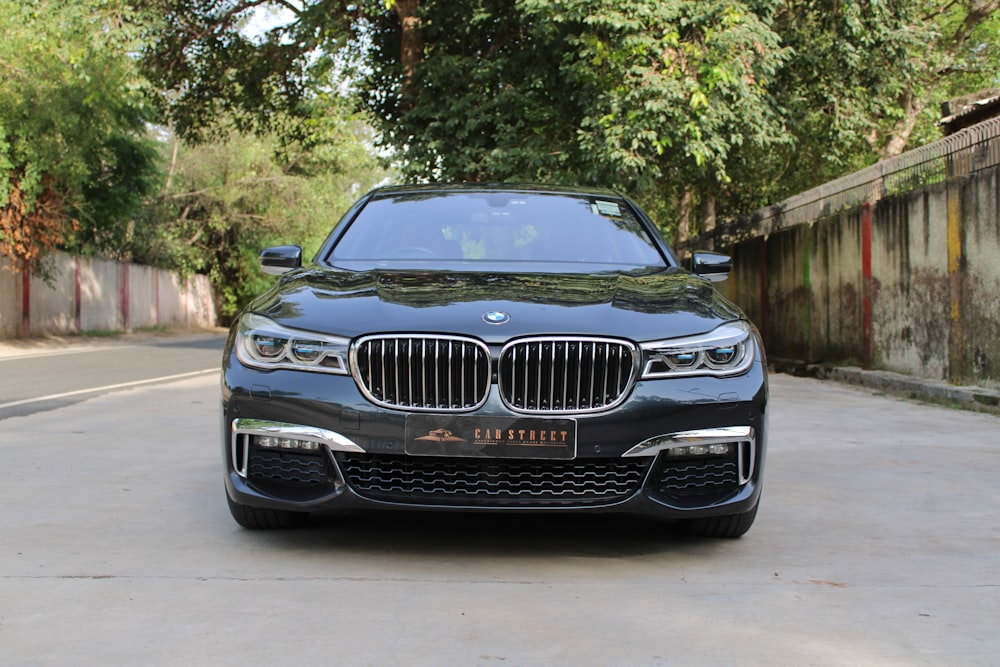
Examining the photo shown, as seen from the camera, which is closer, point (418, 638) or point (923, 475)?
point (418, 638)

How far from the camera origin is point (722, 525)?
4734 mm

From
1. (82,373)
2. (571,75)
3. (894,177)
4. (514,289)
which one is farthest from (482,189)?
(571,75)

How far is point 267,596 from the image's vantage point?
3799mm

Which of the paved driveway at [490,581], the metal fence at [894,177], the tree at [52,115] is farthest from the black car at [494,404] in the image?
the tree at [52,115]

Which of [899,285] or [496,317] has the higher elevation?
[899,285]

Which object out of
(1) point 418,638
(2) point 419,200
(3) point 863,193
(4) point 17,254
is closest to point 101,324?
(4) point 17,254

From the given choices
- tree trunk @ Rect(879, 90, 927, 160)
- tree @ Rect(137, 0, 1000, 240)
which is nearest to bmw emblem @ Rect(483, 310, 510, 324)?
tree @ Rect(137, 0, 1000, 240)

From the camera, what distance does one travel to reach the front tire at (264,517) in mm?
4676

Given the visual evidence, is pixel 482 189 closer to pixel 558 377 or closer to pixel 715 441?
pixel 558 377

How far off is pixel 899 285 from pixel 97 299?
2653 centimetres

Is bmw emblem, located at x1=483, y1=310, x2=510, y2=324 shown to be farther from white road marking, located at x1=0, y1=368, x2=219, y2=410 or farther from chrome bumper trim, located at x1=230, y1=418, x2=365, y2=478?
white road marking, located at x1=0, y1=368, x2=219, y2=410

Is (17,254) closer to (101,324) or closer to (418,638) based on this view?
(101,324)

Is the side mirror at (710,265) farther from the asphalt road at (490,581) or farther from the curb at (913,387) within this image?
the curb at (913,387)

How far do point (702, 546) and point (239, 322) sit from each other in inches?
78.0
